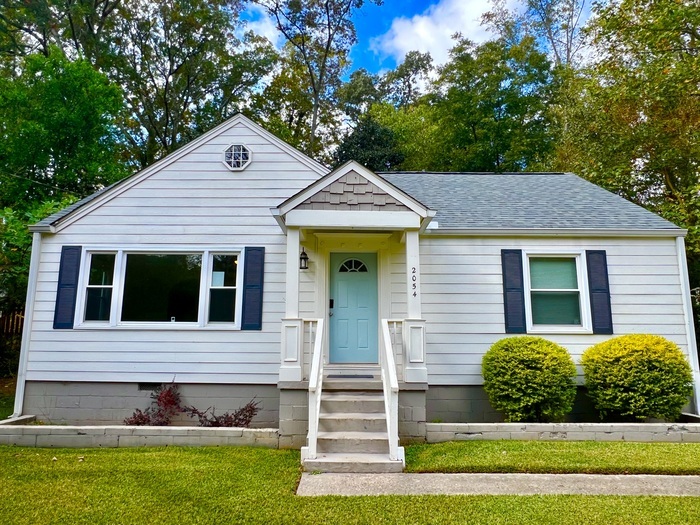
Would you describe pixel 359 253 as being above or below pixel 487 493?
above

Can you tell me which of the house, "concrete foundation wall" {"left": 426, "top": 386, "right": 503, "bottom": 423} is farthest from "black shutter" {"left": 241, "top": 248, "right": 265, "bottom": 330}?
"concrete foundation wall" {"left": 426, "top": 386, "right": 503, "bottom": 423}

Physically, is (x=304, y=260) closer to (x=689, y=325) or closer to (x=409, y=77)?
(x=689, y=325)

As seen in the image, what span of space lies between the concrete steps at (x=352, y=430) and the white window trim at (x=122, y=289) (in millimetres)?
2141

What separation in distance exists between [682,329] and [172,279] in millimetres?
8419

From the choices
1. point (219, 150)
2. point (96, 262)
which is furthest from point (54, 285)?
point (219, 150)

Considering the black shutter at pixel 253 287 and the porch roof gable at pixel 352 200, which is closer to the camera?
the porch roof gable at pixel 352 200

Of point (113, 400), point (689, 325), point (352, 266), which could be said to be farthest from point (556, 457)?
point (113, 400)

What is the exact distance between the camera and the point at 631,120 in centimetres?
1191

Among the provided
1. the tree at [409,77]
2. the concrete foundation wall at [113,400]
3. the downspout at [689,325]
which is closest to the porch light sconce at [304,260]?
the concrete foundation wall at [113,400]

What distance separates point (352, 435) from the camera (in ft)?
15.8

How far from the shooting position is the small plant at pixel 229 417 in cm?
600

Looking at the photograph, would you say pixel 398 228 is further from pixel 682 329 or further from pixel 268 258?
pixel 682 329

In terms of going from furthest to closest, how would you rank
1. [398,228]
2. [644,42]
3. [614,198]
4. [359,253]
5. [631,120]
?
[631,120]
[644,42]
[614,198]
[359,253]
[398,228]

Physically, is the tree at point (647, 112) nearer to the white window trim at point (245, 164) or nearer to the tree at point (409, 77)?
the white window trim at point (245, 164)
